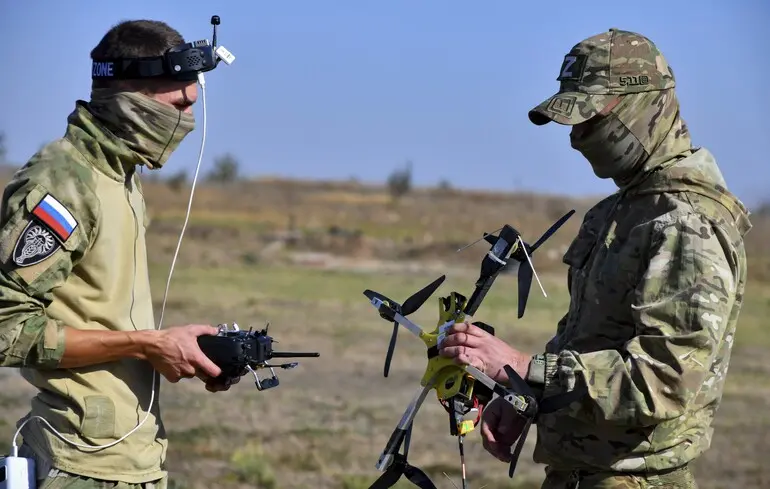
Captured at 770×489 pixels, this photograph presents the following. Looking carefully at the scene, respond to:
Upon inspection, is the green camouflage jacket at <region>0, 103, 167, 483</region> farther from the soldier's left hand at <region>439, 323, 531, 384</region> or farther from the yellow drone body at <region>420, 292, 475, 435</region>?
the soldier's left hand at <region>439, 323, 531, 384</region>

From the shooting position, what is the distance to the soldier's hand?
515 centimetres

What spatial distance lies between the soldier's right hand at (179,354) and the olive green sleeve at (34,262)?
0.39m

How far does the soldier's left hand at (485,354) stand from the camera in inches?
181

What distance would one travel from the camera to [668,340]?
4.42m

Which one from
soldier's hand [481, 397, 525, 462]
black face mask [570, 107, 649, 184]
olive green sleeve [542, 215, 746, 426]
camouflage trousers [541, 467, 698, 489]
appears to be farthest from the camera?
soldier's hand [481, 397, 525, 462]

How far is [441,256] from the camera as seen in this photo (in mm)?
40281

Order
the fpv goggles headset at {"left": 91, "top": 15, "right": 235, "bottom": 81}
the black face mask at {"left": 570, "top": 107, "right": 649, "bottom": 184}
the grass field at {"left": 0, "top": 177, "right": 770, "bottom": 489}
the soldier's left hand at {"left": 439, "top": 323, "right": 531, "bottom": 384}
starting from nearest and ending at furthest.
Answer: the soldier's left hand at {"left": 439, "top": 323, "right": 531, "bottom": 384} < the black face mask at {"left": 570, "top": 107, "right": 649, "bottom": 184} < the fpv goggles headset at {"left": 91, "top": 15, "right": 235, "bottom": 81} < the grass field at {"left": 0, "top": 177, "right": 770, "bottom": 489}

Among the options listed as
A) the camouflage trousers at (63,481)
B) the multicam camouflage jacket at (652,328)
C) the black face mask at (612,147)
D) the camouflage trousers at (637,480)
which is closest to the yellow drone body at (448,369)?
the multicam camouflage jacket at (652,328)

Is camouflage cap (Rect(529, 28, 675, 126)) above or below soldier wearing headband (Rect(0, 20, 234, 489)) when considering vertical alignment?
above

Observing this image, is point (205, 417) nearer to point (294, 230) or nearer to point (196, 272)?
point (196, 272)

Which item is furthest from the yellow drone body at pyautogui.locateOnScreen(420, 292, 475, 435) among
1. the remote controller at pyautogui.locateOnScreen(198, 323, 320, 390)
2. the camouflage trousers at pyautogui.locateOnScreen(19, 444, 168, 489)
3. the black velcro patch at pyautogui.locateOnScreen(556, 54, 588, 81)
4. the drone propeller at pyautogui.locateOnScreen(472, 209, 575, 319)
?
the camouflage trousers at pyautogui.locateOnScreen(19, 444, 168, 489)

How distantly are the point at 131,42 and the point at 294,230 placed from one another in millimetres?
43435

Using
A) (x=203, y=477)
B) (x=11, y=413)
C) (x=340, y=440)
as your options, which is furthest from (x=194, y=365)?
(x=11, y=413)

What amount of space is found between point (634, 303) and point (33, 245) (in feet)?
7.83
